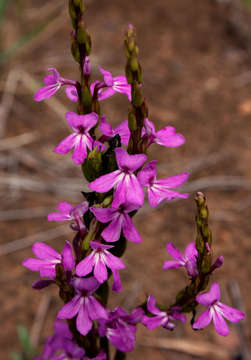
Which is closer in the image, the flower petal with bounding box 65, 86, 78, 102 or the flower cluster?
the flower cluster

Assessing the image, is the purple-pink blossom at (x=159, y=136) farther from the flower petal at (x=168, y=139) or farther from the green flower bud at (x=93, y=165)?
the green flower bud at (x=93, y=165)

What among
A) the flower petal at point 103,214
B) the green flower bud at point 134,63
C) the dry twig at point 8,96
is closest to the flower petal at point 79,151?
the flower petal at point 103,214

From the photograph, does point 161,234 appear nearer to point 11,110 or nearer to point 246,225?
point 246,225

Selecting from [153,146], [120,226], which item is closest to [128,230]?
[120,226]

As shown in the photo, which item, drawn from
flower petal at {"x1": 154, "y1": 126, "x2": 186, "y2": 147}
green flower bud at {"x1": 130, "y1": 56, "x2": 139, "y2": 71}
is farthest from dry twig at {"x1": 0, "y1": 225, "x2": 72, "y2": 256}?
green flower bud at {"x1": 130, "y1": 56, "x2": 139, "y2": 71}

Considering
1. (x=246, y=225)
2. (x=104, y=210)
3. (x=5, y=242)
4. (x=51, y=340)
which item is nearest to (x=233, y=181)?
(x=246, y=225)

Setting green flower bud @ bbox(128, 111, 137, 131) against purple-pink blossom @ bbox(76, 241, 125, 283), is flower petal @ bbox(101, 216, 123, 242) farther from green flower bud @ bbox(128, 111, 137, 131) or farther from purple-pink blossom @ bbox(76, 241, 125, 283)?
green flower bud @ bbox(128, 111, 137, 131)

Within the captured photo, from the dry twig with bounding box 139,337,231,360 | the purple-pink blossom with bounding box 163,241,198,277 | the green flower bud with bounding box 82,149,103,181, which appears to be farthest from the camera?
the dry twig with bounding box 139,337,231,360
